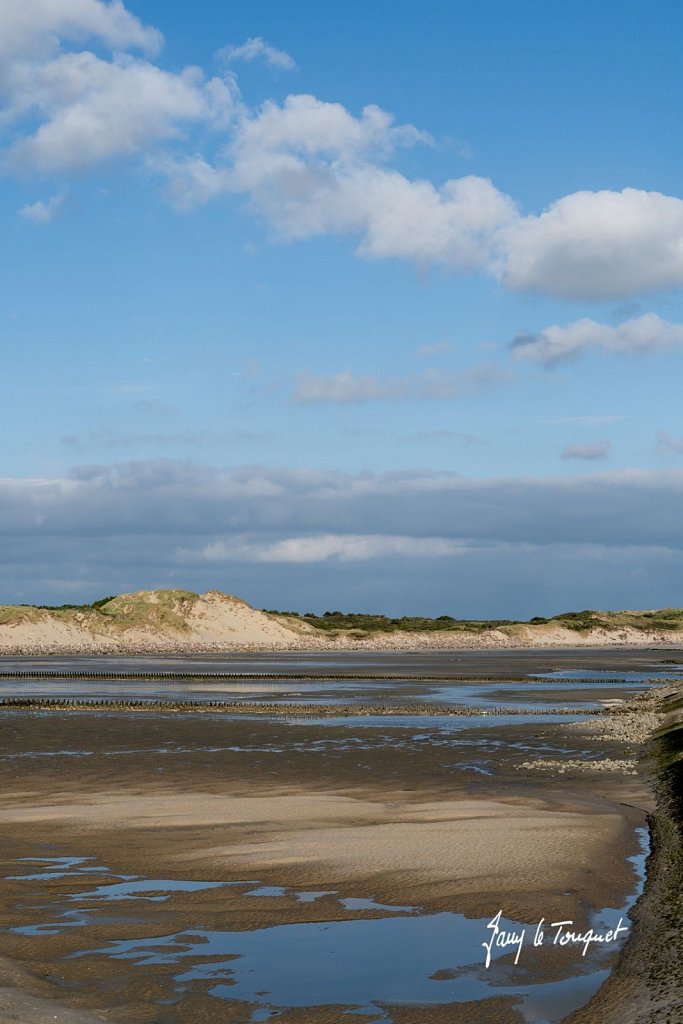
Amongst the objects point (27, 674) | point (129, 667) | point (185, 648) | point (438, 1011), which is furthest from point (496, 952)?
point (185, 648)

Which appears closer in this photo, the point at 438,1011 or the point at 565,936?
the point at 438,1011

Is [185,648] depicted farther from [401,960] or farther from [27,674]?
[401,960]

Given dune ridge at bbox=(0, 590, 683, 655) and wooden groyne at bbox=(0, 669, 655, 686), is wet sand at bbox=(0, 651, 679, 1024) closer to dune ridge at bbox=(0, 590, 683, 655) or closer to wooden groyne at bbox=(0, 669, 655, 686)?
wooden groyne at bbox=(0, 669, 655, 686)

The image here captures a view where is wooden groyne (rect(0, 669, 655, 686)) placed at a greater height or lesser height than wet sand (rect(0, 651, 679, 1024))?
lesser

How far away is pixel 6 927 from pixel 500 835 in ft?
29.6

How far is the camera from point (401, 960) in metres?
11.8
